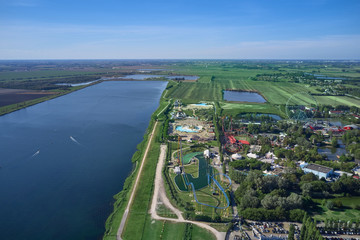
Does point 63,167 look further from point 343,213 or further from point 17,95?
point 17,95

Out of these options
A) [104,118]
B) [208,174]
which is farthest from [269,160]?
[104,118]

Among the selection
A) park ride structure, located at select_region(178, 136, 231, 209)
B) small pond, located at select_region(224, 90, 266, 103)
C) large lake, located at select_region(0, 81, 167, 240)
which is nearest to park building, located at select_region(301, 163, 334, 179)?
park ride structure, located at select_region(178, 136, 231, 209)

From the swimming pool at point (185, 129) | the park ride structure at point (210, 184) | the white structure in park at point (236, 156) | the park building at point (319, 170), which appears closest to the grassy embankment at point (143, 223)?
the park ride structure at point (210, 184)

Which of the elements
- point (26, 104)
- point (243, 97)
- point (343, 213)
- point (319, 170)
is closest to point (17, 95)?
point (26, 104)

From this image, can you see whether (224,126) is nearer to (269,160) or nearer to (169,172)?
(269,160)

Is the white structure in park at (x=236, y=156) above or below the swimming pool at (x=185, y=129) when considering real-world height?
below

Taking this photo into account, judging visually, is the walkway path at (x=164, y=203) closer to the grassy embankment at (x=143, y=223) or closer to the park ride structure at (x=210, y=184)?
the grassy embankment at (x=143, y=223)
